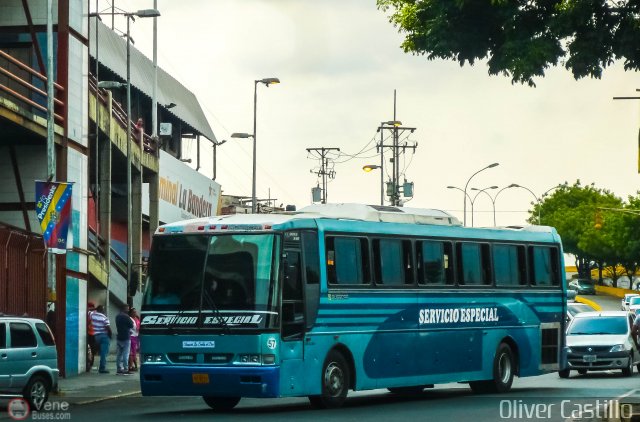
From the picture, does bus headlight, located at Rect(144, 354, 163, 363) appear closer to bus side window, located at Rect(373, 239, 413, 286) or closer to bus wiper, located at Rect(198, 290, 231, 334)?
bus wiper, located at Rect(198, 290, 231, 334)

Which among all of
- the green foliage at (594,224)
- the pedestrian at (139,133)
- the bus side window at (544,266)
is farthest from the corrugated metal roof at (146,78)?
the green foliage at (594,224)

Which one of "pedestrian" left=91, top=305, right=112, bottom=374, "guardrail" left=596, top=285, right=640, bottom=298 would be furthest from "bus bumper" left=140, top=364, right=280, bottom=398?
"guardrail" left=596, top=285, right=640, bottom=298

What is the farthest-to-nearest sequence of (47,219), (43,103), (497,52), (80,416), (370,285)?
(43,103)
(47,219)
(370,285)
(80,416)
(497,52)

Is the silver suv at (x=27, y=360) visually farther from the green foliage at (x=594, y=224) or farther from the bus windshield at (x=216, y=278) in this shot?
the green foliage at (x=594, y=224)

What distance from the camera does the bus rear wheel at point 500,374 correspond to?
86.5 feet

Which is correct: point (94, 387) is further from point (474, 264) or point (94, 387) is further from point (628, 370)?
point (628, 370)

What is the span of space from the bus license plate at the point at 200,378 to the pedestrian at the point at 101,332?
14.1 m

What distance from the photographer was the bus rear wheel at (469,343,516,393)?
2636 cm

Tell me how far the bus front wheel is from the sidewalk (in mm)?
5193

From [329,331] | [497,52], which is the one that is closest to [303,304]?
[329,331]

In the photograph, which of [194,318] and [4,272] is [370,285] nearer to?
[194,318]

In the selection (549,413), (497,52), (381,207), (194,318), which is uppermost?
(497,52)

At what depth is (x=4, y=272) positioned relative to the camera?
30438mm

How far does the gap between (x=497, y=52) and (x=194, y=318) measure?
5780 mm
